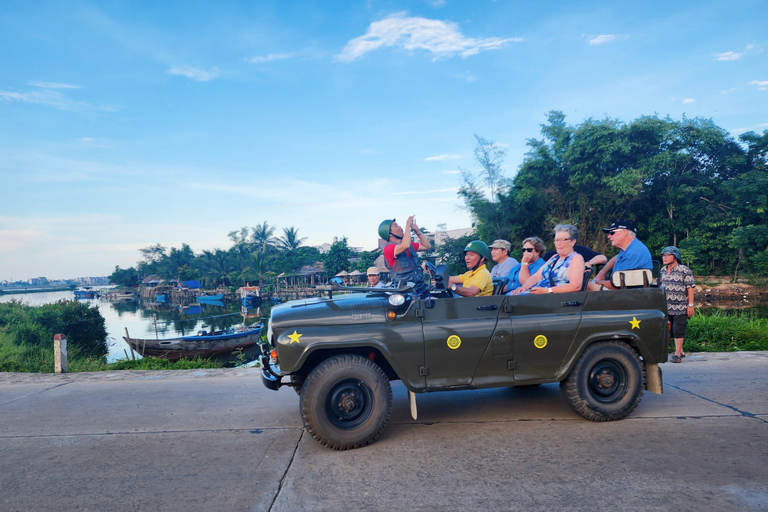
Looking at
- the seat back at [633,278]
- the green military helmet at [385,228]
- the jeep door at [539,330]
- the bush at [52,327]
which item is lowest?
the bush at [52,327]

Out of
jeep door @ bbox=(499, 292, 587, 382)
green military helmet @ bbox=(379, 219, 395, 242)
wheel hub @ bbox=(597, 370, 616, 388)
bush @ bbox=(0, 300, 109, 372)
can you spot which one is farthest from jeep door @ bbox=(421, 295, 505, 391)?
bush @ bbox=(0, 300, 109, 372)

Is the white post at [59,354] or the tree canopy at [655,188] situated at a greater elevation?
the tree canopy at [655,188]

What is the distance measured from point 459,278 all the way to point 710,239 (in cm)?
3570

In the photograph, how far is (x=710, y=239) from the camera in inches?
1283

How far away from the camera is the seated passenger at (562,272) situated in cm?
426

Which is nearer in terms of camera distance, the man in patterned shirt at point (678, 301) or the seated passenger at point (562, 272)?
the seated passenger at point (562, 272)

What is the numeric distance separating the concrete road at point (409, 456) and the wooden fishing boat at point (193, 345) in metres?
15.9

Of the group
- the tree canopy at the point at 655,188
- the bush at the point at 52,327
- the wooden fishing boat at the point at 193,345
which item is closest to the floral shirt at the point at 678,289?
the bush at the point at 52,327

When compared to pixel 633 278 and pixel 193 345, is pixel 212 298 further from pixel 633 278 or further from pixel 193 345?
pixel 633 278

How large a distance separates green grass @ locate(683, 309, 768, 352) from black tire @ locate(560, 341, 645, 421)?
15.9ft

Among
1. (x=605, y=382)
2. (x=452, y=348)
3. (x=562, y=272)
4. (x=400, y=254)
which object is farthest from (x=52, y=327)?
(x=605, y=382)

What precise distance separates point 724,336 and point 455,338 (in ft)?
24.5

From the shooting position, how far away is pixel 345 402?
3.76m

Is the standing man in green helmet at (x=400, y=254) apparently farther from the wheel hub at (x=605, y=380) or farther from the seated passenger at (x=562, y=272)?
the wheel hub at (x=605, y=380)
